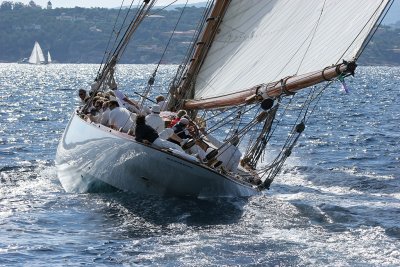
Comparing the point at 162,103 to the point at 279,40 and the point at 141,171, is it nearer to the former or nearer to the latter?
the point at 279,40

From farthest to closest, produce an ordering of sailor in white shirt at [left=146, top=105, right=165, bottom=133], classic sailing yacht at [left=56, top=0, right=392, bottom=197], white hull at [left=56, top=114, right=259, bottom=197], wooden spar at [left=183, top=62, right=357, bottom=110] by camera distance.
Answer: sailor in white shirt at [left=146, top=105, right=165, bottom=133], white hull at [left=56, top=114, right=259, bottom=197], classic sailing yacht at [left=56, top=0, right=392, bottom=197], wooden spar at [left=183, top=62, right=357, bottom=110]

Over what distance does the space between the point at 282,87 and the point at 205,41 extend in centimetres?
623

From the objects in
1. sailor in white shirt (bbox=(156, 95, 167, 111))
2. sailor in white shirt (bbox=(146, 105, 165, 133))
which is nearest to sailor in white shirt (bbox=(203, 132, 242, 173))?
sailor in white shirt (bbox=(146, 105, 165, 133))

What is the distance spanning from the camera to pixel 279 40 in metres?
23.4

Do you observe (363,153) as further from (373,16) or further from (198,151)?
(373,16)

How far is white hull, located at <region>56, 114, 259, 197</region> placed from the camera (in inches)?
874

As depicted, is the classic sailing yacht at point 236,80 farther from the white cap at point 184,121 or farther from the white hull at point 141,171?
the white cap at point 184,121

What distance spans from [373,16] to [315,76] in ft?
5.47

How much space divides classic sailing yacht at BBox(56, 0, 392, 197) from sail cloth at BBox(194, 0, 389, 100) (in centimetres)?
3

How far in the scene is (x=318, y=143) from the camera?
44.0 m

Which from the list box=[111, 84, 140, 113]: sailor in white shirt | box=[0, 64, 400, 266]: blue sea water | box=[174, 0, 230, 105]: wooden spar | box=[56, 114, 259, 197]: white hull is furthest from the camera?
box=[111, 84, 140, 113]: sailor in white shirt

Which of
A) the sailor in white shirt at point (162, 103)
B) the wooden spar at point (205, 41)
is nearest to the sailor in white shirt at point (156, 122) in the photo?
the wooden spar at point (205, 41)

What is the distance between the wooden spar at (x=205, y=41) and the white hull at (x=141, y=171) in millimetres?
3694

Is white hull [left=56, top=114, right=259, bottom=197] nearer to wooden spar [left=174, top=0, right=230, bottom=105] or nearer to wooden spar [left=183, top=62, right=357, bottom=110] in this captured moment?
wooden spar [left=183, top=62, right=357, bottom=110]
